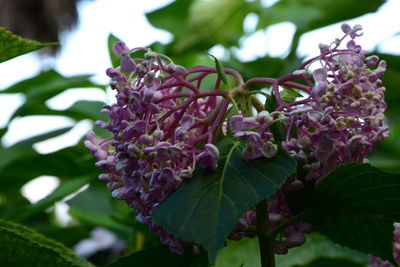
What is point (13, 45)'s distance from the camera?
94 centimetres

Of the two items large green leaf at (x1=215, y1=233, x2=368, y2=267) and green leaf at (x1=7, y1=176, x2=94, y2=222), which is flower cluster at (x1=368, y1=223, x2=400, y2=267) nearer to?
large green leaf at (x1=215, y1=233, x2=368, y2=267)

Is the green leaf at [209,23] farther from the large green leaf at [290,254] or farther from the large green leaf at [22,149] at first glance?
the large green leaf at [290,254]

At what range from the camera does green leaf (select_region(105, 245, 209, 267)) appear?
93 cm

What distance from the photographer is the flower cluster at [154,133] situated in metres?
0.81

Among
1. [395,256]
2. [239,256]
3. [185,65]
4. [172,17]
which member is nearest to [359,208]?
[395,256]

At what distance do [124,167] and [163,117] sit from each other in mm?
91

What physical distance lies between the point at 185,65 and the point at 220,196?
1.31 metres

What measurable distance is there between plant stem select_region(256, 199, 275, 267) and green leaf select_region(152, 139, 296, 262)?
0.08 metres

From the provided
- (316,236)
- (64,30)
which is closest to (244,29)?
(316,236)

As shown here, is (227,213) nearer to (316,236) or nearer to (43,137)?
(316,236)

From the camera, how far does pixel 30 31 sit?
7.77m

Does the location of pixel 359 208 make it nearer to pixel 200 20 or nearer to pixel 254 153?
pixel 254 153

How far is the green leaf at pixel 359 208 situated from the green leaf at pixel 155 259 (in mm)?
203

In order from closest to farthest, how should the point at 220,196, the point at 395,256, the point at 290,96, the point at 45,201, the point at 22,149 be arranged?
the point at 220,196 < the point at 290,96 < the point at 395,256 < the point at 45,201 < the point at 22,149
